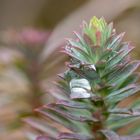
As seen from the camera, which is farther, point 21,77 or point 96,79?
point 21,77

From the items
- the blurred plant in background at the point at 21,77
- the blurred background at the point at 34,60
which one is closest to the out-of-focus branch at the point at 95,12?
the blurred background at the point at 34,60

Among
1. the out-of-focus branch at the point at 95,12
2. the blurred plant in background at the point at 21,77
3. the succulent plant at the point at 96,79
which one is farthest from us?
the out-of-focus branch at the point at 95,12

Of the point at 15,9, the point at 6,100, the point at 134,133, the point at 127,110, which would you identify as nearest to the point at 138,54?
the point at 6,100

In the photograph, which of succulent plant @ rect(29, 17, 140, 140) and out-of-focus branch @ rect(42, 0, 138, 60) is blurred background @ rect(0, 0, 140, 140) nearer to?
out-of-focus branch @ rect(42, 0, 138, 60)

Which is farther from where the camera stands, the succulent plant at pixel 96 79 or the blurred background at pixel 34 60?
the blurred background at pixel 34 60

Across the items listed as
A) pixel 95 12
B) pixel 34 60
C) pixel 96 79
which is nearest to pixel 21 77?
pixel 34 60

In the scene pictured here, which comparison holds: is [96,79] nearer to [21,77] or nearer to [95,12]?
[21,77]

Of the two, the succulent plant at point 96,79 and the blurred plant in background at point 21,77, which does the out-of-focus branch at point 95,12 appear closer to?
the blurred plant in background at point 21,77
